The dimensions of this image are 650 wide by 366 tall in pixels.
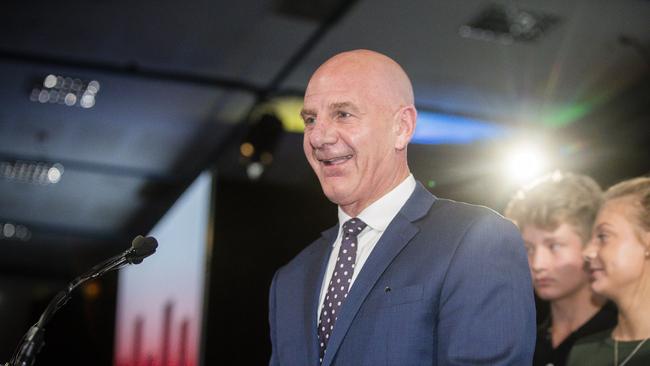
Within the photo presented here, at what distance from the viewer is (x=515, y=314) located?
1742 millimetres

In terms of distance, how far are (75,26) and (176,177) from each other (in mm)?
4074

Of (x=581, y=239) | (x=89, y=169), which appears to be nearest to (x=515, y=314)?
(x=581, y=239)

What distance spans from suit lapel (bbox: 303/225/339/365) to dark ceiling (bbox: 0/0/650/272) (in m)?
1.59

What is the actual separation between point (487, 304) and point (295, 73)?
5.31m

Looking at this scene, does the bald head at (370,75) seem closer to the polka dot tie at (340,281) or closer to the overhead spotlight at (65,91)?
the polka dot tie at (340,281)

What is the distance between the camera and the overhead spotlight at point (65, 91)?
23.1 feet

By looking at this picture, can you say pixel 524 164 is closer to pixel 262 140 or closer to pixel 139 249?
pixel 262 140

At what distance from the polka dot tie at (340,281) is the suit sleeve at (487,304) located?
10.8 inches

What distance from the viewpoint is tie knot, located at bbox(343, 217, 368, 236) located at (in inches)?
80.5

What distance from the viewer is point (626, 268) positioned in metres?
2.68

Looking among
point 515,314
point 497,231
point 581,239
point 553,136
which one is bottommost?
point 515,314

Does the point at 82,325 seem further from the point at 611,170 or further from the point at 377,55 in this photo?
the point at 377,55

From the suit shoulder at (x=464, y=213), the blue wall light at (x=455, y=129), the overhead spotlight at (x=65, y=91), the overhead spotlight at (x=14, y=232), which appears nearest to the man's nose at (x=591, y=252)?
the suit shoulder at (x=464, y=213)

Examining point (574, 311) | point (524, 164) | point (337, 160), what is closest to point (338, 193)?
point (337, 160)
